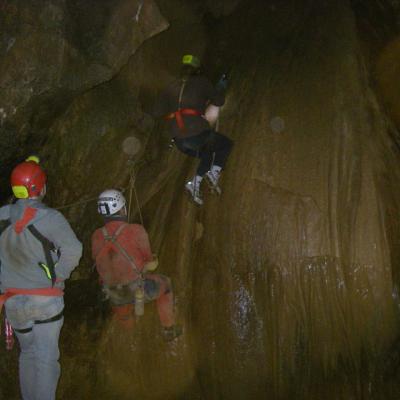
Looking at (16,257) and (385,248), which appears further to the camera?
(385,248)

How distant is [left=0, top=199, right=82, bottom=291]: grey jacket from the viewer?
147 inches

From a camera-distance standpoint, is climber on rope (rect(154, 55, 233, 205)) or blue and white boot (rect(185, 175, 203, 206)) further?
blue and white boot (rect(185, 175, 203, 206))

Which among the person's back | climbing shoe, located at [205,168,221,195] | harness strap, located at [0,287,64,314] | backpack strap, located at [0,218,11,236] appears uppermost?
climbing shoe, located at [205,168,221,195]

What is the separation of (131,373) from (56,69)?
3523 millimetres

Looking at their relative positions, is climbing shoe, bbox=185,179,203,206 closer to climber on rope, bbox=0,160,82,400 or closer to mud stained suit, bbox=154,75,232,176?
mud stained suit, bbox=154,75,232,176

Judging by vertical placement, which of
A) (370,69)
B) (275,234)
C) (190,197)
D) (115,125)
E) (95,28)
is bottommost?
(275,234)

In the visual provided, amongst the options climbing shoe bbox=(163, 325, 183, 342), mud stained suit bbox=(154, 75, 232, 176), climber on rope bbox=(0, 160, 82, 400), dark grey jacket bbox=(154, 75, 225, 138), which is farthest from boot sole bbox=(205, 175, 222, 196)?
climber on rope bbox=(0, 160, 82, 400)

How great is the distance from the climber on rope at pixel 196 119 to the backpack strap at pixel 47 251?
2093mm

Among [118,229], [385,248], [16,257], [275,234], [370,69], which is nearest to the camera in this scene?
[16,257]

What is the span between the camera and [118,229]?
4570 mm

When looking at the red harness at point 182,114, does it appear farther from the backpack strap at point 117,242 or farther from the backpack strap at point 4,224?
the backpack strap at point 4,224

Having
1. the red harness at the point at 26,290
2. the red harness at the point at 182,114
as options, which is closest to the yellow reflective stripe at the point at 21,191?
the red harness at the point at 26,290

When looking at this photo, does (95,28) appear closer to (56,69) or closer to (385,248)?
(56,69)

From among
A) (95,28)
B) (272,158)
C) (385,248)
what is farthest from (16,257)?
(385,248)
